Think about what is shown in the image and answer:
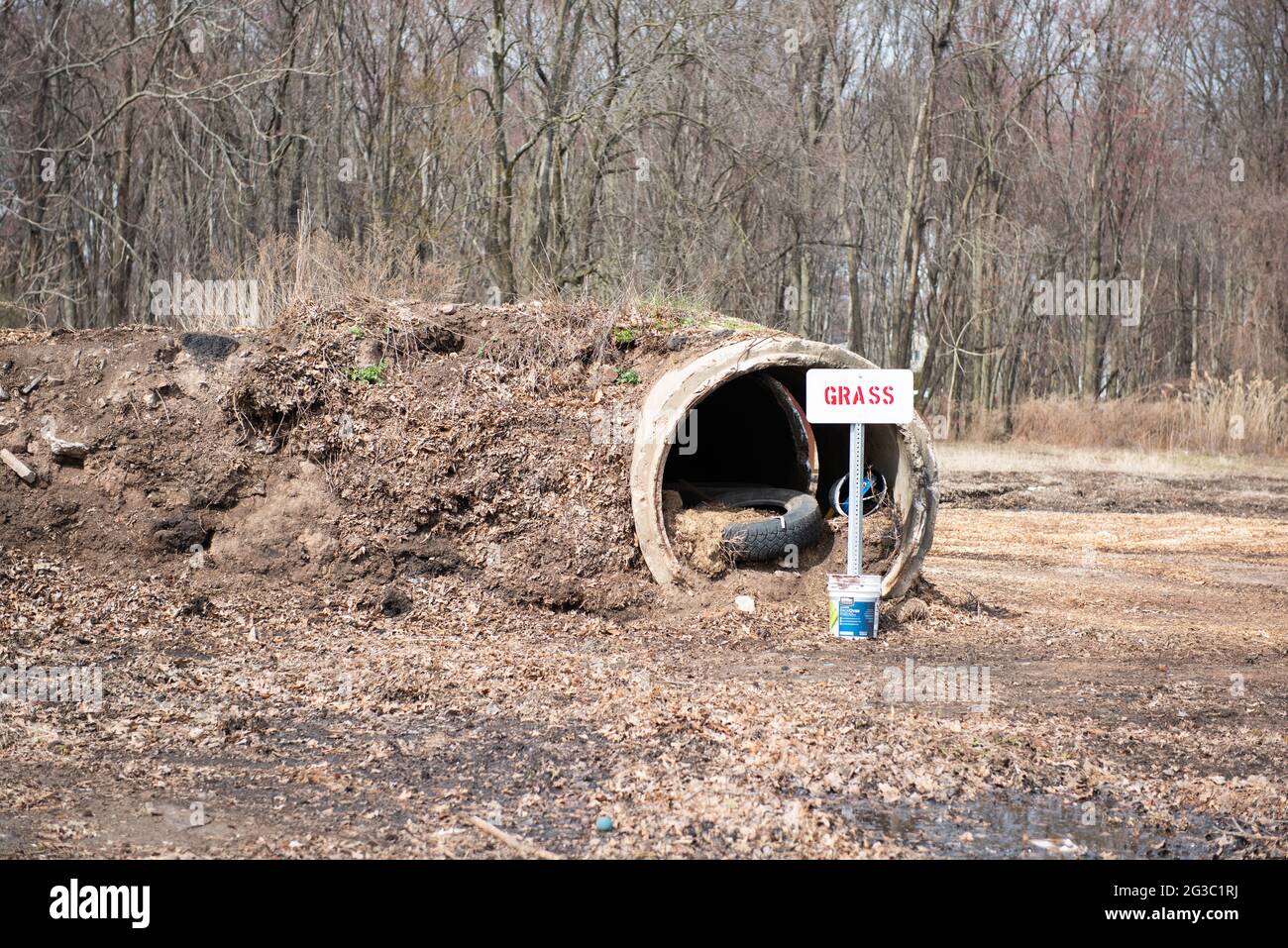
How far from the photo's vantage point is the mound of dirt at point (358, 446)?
8.54 meters

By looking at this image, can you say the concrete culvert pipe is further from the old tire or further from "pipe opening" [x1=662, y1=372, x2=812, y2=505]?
"pipe opening" [x1=662, y1=372, x2=812, y2=505]

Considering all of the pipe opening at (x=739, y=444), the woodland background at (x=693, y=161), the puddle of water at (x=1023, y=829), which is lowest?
the puddle of water at (x=1023, y=829)

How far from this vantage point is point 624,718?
599cm

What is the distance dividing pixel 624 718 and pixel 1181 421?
1914 centimetres

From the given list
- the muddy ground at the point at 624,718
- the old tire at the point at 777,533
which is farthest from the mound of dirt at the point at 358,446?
the old tire at the point at 777,533

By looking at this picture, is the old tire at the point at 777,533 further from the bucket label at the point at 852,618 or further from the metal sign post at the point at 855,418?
the bucket label at the point at 852,618

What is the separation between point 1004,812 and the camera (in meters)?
4.91

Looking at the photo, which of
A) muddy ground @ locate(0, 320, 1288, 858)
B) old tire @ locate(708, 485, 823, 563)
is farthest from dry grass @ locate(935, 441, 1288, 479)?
old tire @ locate(708, 485, 823, 563)

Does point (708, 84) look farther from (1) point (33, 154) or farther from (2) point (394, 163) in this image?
(1) point (33, 154)

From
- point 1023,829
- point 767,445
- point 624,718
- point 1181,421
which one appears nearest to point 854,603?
point 624,718

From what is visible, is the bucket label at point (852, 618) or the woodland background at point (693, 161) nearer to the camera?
the bucket label at point (852, 618)

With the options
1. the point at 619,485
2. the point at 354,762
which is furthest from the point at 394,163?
the point at 354,762

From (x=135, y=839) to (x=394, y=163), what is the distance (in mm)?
17744

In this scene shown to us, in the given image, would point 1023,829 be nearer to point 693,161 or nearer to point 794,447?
point 794,447
